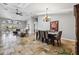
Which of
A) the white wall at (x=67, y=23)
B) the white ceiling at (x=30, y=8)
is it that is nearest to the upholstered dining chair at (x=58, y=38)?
the white wall at (x=67, y=23)

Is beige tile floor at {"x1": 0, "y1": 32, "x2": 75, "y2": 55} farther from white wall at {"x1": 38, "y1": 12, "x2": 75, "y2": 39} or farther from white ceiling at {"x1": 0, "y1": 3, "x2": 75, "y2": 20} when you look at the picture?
white ceiling at {"x1": 0, "y1": 3, "x2": 75, "y2": 20}

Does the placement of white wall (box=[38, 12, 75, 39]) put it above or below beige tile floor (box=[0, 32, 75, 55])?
above

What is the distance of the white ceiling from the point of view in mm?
2695

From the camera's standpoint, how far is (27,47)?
9.00 feet

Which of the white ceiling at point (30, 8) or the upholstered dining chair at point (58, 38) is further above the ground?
the white ceiling at point (30, 8)

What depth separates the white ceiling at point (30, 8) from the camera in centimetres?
270

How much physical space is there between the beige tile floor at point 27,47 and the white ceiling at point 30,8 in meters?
0.36

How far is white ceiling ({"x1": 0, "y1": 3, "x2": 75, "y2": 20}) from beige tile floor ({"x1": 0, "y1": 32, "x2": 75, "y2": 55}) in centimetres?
36

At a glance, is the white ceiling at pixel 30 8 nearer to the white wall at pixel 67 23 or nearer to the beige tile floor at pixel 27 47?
the white wall at pixel 67 23

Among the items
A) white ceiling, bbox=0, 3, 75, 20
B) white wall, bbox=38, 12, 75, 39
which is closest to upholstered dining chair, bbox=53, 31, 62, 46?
white wall, bbox=38, 12, 75, 39

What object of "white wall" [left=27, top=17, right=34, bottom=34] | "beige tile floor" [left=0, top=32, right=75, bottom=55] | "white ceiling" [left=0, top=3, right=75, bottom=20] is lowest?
"beige tile floor" [left=0, top=32, right=75, bottom=55]

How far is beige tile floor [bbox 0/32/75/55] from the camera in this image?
2709 mm

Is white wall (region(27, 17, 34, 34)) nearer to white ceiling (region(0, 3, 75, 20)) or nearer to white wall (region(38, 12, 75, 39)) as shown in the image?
white ceiling (region(0, 3, 75, 20))

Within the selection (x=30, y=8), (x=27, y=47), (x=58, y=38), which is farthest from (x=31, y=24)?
(x=58, y=38)
